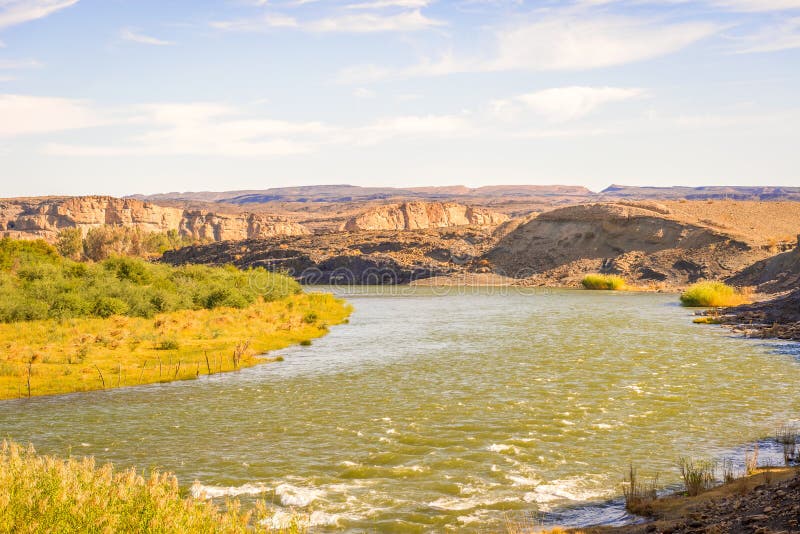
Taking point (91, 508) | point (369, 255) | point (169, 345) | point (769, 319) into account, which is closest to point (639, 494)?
point (91, 508)

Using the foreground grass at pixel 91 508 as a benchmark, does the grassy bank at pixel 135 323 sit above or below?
below

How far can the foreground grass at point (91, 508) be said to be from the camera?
8.24 metres

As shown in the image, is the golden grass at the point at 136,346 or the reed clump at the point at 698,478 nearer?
the reed clump at the point at 698,478

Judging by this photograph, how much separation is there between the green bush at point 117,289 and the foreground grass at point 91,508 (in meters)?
27.1

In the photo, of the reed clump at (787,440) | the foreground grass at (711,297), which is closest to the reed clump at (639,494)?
the reed clump at (787,440)

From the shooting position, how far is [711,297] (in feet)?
160

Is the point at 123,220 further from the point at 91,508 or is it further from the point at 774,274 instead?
the point at 91,508

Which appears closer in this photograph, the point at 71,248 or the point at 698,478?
the point at 698,478

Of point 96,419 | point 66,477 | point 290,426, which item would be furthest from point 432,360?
point 66,477

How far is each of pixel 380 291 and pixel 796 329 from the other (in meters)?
44.6

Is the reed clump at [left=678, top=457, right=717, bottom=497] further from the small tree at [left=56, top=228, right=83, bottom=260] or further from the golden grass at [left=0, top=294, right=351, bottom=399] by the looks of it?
the small tree at [left=56, top=228, right=83, bottom=260]

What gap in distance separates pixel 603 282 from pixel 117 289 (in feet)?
149

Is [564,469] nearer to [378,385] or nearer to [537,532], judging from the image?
[537,532]

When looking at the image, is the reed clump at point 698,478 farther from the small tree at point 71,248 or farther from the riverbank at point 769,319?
the small tree at point 71,248
